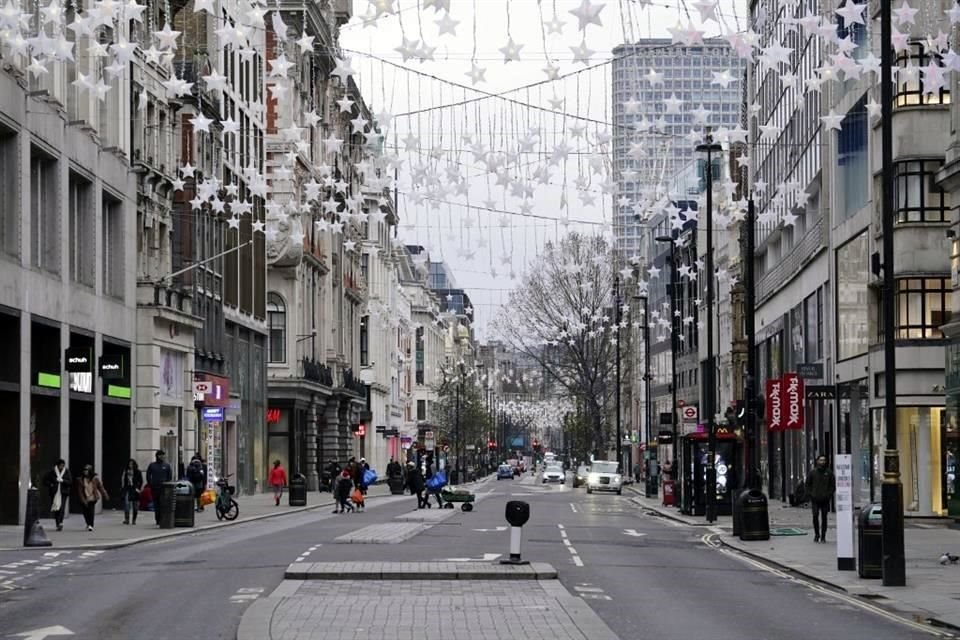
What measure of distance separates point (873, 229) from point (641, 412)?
90340mm

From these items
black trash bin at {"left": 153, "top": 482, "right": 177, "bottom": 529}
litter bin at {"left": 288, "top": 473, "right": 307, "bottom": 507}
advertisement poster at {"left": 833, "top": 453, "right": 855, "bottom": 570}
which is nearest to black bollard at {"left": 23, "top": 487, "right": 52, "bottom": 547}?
black trash bin at {"left": 153, "top": 482, "right": 177, "bottom": 529}

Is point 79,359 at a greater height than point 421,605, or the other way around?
point 79,359

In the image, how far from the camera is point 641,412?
454ft

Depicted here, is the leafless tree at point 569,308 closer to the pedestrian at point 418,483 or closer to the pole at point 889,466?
the pedestrian at point 418,483

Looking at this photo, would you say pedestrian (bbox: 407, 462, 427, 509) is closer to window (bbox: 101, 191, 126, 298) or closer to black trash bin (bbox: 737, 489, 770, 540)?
window (bbox: 101, 191, 126, 298)

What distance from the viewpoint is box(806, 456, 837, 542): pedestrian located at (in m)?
35.7

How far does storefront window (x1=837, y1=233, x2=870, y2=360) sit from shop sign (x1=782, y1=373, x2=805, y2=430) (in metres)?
1.64

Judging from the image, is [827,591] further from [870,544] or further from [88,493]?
[88,493]

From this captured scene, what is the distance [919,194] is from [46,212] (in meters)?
22.8

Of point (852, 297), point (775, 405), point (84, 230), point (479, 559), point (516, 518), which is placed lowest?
point (479, 559)

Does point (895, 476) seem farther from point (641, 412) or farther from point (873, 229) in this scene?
point (641, 412)

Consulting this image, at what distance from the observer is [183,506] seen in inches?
1649

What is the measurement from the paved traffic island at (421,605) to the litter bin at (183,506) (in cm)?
1676

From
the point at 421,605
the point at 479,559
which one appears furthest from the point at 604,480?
the point at 421,605
